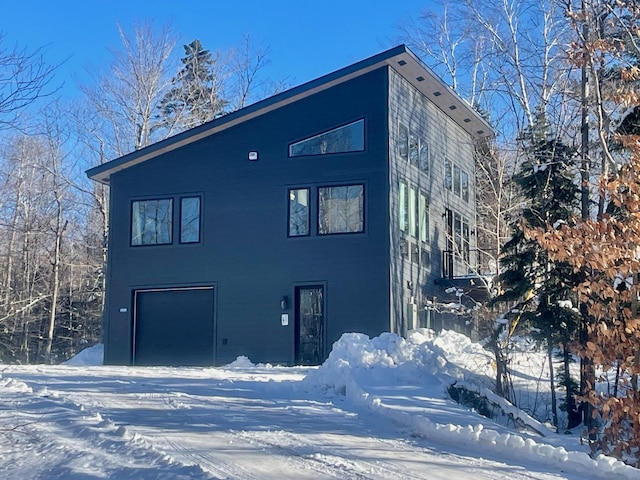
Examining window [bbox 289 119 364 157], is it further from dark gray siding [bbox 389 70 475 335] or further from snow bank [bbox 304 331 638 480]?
snow bank [bbox 304 331 638 480]

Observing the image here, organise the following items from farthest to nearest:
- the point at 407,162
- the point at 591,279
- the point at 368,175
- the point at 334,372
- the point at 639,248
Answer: the point at 407,162
the point at 368,175
the point at 334,372
the point at 591,279
the point at 639,248

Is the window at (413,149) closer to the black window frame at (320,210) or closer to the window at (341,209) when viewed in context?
the black window frame at (320,210)

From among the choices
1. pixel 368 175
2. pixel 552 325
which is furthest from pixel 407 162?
pixel 552 325

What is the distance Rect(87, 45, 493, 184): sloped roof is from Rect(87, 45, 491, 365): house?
0.04m

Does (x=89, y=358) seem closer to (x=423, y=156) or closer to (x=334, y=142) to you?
(x=334, y=142)

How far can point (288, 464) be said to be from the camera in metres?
6.82

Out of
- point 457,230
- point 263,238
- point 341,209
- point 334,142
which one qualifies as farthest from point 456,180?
point 263,238

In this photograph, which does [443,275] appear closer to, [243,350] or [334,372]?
[243,350]

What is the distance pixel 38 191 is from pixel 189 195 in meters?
16.9

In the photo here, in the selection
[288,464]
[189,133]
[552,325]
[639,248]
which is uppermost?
[189,133]

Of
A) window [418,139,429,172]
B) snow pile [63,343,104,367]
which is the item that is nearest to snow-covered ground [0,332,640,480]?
window [418,139,429,172]

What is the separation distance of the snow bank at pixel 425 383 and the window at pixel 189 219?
7.78 metres

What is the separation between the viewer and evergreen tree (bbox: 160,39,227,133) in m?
35.4

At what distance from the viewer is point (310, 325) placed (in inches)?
770
